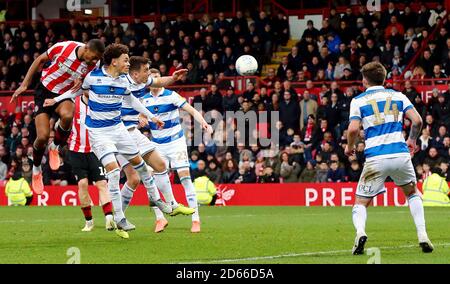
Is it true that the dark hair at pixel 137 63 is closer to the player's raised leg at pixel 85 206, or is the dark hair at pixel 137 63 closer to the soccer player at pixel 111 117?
the soccer player at pixel 111 117

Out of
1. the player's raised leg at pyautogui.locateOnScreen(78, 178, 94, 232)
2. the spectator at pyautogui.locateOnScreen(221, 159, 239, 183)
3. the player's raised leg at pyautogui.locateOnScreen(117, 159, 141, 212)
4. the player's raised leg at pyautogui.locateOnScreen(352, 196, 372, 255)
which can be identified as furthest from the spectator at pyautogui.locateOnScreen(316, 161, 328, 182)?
the player's raised leg at pyautogui.locateOnScreen(352, 196, 372, 255)

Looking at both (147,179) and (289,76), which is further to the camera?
(289,76)

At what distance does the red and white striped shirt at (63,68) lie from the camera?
45.2 feet

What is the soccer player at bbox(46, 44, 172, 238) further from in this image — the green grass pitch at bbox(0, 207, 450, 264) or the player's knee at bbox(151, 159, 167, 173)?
the green grass pitch at bbox(0, 207, 450, 264)

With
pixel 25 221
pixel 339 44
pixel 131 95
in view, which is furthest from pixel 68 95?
pixel 339 44

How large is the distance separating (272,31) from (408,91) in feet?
23.2

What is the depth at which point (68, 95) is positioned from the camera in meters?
14.0

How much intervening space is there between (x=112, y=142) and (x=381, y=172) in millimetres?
4276

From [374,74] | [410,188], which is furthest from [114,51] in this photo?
[410,188]

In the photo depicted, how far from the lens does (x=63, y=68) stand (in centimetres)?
1393

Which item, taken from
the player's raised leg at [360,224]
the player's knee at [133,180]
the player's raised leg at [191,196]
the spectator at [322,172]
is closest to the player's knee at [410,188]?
the player's raised leg at [360,224]

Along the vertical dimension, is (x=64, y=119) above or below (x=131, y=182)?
above

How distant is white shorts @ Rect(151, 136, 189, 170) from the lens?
15.4 metres
